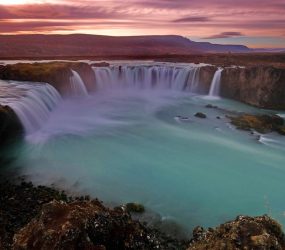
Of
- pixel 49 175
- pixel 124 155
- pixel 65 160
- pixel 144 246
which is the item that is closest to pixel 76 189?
pixel 49 175

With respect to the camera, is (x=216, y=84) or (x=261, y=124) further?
(x=216, y=84)

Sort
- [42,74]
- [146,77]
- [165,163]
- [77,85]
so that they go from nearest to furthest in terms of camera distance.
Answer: [165,163] → [42,74] → [77,85] → [146,77]

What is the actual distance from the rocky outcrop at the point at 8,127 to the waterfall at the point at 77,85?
20881 mm

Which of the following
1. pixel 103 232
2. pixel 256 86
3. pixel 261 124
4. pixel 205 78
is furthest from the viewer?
pixel 205 78

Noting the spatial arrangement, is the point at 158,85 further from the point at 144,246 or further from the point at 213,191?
the point at 144,246

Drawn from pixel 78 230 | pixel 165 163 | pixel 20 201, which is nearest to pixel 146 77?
pixel 165 163

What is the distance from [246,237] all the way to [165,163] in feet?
53.6

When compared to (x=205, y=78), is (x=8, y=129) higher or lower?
higher

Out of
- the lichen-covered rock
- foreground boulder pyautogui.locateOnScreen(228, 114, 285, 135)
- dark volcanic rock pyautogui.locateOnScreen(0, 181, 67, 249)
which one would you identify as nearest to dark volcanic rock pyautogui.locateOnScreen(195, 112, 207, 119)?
foreground boulder pyautogui.locateOnScreen(228, 114, 285, 135)

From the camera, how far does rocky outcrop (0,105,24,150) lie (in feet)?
83.8

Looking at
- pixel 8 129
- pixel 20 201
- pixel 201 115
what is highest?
pixel 20 201

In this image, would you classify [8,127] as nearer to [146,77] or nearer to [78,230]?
[78,230]

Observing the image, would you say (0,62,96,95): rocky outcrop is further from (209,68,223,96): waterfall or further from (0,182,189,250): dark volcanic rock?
(0,182,189,250): dark volcanic rock

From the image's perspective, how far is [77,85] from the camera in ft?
162
